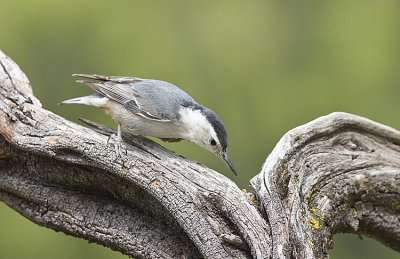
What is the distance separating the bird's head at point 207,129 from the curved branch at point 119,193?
0.77ft

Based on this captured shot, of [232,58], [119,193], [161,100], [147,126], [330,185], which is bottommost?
[119,193]

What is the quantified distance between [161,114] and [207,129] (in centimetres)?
20

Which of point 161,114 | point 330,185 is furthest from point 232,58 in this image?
point 330,185

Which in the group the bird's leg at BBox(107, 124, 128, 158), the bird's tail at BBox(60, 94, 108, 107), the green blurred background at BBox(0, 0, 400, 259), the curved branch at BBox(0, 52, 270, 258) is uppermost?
the green blurred background at BBox(0, 0, 400, 259)

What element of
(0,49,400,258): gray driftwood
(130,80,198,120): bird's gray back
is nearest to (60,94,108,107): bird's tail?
(130,80,198,120): bird's gray back

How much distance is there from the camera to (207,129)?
295cm

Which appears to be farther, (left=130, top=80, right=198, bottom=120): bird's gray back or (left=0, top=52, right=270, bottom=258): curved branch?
(left=130, top=80, right=198, bottom=120): bird's gray back

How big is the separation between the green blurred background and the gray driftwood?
6.95 feet

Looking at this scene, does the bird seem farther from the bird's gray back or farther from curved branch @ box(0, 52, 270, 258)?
curved branch @ box(0, 52, 270, 258)

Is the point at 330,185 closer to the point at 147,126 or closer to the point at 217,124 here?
the point at 217,124

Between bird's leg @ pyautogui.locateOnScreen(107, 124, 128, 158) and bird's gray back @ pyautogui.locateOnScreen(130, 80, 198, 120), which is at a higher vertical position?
bird's gray back @ pyautogui.locateOnScreen(130, 80, 198, 120)

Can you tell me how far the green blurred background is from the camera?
511cm

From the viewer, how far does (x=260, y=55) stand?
568 centimetres

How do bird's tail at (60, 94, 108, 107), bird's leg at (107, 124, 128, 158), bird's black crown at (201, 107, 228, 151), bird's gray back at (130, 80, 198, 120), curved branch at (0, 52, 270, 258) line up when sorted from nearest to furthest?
curved branch at (0, 52, 270, 258), bird's leg at (107, 124, 128, 158), bird's black crown at (201, 107, 228, 151), bird's gray back at (130, 80, 198, 120), bird's tail at (60, 94, 108, 107)
